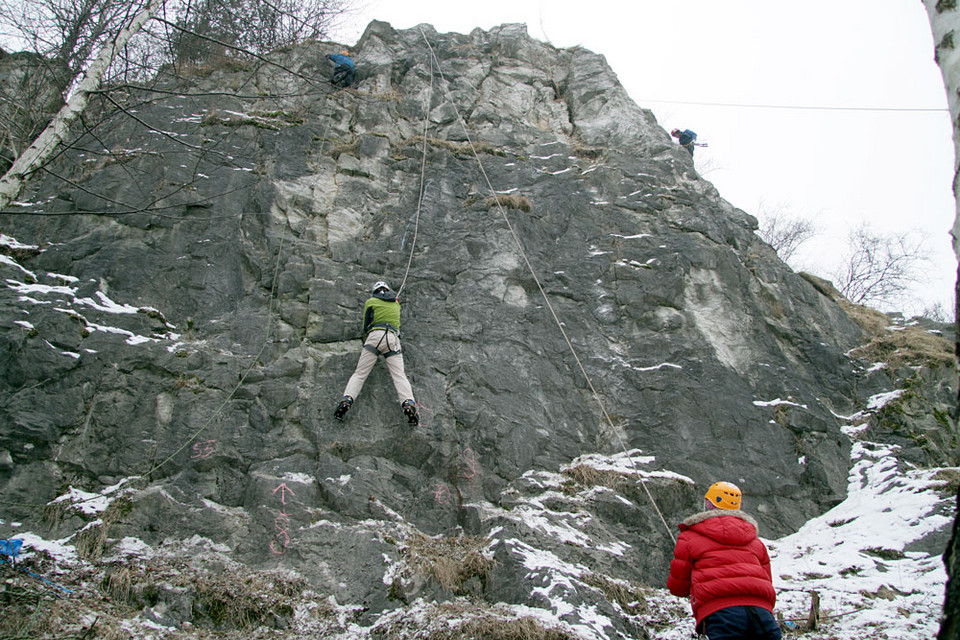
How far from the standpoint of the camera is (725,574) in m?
3.90

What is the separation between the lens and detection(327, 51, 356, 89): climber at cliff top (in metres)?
12.1

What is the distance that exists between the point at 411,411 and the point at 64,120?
4400 mm

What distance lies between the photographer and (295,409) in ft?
23.5

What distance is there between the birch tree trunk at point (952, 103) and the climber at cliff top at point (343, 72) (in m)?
11.3

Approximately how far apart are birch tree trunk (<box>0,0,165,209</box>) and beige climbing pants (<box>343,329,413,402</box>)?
3670mm

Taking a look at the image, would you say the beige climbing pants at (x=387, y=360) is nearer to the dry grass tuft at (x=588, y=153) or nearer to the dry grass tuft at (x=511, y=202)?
the dry grass tuft at (x=511, y=202)

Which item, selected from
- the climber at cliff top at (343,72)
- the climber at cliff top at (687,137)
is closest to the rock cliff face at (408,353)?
the climber at cliff top at (343,72)

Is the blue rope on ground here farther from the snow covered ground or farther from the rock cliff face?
the snow covered ground

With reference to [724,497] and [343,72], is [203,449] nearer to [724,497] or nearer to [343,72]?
[724,497]

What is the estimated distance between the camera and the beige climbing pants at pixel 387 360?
7105 mm

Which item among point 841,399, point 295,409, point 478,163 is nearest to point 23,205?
point 295,409

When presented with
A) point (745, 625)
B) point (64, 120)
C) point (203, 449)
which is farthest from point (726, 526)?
point (64, 120)

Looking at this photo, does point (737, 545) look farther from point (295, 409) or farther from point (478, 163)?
point (478, 163)

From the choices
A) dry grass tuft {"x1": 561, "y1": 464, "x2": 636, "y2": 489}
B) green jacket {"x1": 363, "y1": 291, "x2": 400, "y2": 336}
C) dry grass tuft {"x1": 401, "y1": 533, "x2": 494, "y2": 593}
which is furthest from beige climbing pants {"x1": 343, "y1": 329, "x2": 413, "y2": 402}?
dry grass tuft {"x1": 561, "y1": 464, "x2": 636, "y2": 489}
